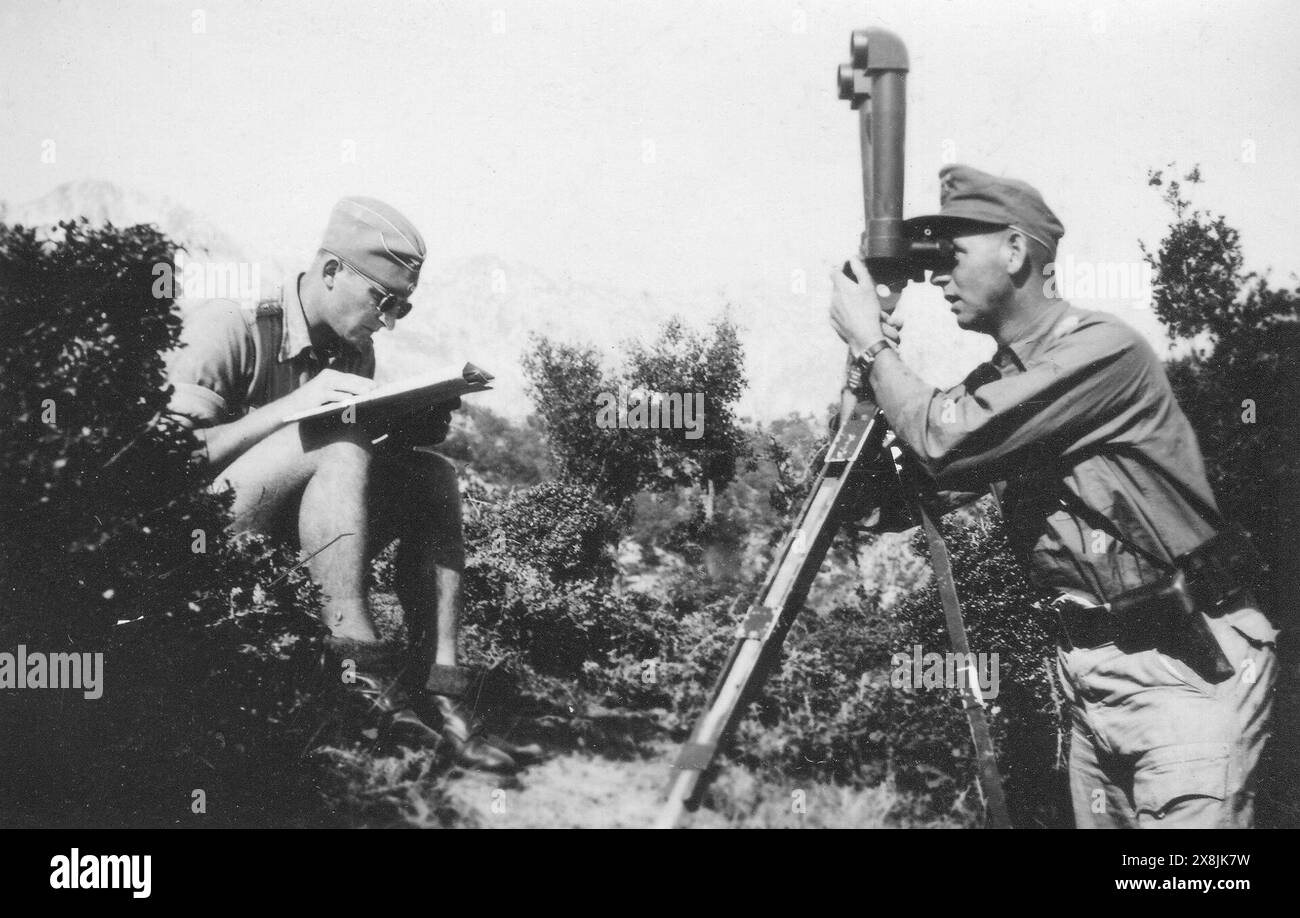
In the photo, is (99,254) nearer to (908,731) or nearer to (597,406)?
(597,406)

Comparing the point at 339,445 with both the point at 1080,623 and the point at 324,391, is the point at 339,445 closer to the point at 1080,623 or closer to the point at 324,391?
the point at 324,391

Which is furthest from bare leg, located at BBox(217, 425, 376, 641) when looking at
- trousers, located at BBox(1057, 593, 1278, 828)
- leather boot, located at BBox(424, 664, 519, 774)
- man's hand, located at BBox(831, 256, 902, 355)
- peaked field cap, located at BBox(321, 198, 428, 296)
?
trousers, located at BBox(1057, 593, 1278, 828)

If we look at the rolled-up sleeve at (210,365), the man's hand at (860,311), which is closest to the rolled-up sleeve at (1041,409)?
the man's hand at (860,311)

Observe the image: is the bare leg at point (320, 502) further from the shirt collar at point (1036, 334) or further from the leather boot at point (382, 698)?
the shirt collar at point (1036, 334)

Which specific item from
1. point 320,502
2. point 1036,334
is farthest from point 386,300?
point 1036,334

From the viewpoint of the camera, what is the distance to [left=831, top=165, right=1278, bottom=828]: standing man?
230 cm

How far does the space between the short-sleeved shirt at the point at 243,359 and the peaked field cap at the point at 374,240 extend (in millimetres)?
192

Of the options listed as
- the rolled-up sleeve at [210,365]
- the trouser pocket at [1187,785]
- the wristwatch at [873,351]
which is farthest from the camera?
the rolled-up sleeve at [210,365]

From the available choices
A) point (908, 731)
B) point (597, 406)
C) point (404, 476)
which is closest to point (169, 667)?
point (404, 476)

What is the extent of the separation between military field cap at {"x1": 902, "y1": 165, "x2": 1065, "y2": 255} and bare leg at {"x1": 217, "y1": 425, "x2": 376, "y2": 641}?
187 centimetres

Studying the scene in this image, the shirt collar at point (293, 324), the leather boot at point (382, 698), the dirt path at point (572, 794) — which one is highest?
the shirt collar at point (293, 324)

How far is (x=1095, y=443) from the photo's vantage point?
238cm

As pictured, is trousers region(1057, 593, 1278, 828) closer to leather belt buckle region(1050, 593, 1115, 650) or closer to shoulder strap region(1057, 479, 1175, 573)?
leather belt buckle region(1050, 593, 1115, 650)

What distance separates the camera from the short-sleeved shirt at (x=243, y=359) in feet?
9.05
